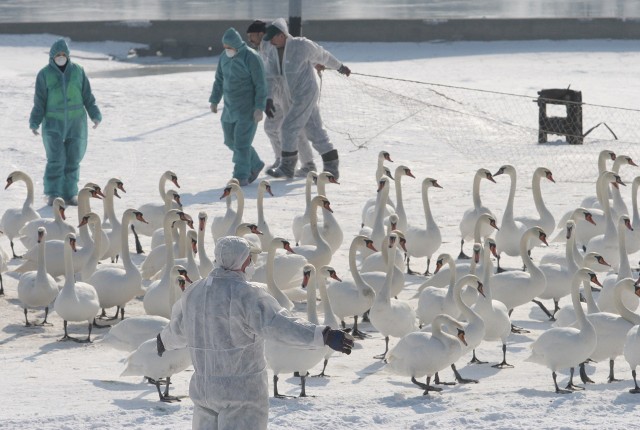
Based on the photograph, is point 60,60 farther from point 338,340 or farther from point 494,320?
point 338,340

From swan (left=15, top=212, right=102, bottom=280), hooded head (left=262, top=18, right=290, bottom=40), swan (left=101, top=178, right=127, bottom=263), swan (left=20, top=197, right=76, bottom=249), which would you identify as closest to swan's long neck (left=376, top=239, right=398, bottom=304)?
swan (left=15, top=212, right=102, bottom=280)

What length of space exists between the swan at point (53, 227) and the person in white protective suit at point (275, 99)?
400 cm

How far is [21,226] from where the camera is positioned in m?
11.1

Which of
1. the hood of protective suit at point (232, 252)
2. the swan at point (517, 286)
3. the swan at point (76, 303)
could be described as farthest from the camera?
the swan at point (517, 286)

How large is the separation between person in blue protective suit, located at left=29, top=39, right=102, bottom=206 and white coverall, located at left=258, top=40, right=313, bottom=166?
2299 mm

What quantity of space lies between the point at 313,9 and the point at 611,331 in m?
23.2

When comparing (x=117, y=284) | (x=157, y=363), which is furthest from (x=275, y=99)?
(x=157, y=363)

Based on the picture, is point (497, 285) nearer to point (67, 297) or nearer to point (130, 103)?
point (67, 297)

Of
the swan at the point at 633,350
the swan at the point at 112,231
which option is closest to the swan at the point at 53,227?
the swan at the point at 112,231

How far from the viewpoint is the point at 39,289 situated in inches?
360

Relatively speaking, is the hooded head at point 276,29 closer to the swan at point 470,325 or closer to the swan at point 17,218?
the swan at point 17,218

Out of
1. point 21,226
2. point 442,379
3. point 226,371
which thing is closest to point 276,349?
point 442,379

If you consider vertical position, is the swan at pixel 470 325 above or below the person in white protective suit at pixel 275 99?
below

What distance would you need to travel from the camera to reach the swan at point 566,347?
7516 millimetres
